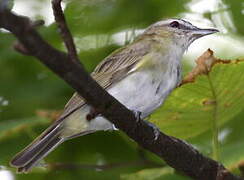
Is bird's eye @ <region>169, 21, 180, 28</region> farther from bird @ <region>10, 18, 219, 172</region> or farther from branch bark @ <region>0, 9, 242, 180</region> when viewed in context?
branch bark @ <region>0, 9, 242, 180</region>

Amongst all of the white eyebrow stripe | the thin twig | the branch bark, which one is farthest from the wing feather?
the thin twig

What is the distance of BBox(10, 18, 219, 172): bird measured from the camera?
11.8ft

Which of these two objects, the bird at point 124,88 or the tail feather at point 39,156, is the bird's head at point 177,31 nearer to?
the bird at point 124,88

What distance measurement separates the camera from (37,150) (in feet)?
12.0

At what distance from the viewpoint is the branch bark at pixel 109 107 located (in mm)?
1729

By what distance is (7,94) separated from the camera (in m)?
4.09

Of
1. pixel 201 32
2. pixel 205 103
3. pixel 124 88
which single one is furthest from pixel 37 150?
pixel 201 32

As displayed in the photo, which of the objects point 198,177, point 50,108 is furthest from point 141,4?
point 198,177

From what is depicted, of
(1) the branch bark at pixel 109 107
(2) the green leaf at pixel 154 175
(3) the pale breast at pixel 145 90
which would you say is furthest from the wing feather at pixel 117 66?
(1) the branch bark at pixel 109 107

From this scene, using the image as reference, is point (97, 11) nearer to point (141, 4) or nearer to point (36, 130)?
point (141, 4)

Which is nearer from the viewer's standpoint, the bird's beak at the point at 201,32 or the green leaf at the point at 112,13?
the green leaf at the point at 112,13

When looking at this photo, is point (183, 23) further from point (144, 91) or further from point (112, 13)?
point (144, 91)

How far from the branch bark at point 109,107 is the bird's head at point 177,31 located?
187 cm

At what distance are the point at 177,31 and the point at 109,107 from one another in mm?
2675
